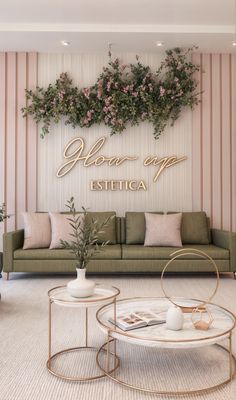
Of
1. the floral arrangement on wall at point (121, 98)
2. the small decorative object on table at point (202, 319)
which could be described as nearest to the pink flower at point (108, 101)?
the floral arrangement on wall at point (121, 98)

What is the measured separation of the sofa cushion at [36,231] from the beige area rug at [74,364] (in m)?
1.35

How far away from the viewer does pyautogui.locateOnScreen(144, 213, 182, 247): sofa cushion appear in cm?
489

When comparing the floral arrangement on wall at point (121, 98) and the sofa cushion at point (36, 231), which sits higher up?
the floral arrangement on wall at point (121, 98)

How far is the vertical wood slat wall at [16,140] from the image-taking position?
5543 millimetres

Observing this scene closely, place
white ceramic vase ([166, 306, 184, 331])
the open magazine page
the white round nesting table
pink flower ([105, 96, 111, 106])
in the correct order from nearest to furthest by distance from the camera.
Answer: the white round nesting table → white ceramic vase ([166, 306, 184, 331]) → the open magazine page → pink flower ([105, 96, 111, 106])

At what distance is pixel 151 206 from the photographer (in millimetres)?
5637

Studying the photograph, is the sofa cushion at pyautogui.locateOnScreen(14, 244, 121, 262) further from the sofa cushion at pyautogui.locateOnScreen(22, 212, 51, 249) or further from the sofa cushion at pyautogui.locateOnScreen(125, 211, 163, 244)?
the sofa cushion at pyautogui.locateOnScreen(125, 211, 163, 244)

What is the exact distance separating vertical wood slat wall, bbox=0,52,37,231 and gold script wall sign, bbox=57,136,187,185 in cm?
49

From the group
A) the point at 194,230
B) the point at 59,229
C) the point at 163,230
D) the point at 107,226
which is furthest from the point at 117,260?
the point at 194,230

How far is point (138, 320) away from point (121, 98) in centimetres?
378

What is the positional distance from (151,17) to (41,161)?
98.7 inches

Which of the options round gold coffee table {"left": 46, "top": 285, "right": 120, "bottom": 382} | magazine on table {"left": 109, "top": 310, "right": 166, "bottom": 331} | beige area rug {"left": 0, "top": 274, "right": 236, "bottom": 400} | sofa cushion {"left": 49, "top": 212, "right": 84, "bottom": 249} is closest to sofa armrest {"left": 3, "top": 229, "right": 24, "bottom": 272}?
sofa cushion {"left": 49, "top": 212, "right": 84, "bottom": 249}

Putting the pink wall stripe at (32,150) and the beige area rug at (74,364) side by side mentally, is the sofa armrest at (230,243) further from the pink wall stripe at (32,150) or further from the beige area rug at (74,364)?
the pink wall stripe at (32,150)

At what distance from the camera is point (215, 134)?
566 centimetres
